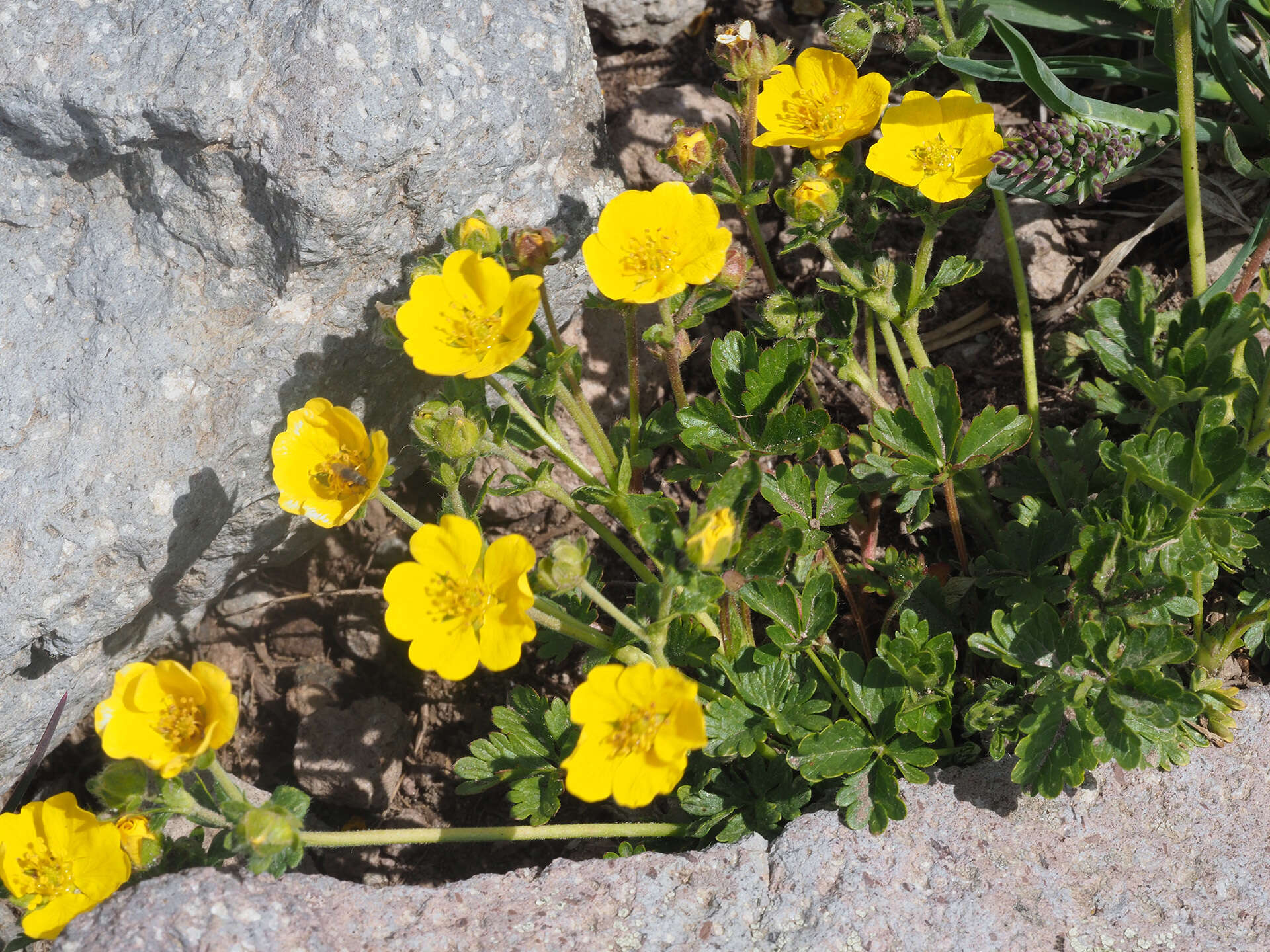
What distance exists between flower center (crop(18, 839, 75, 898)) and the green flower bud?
0.25m

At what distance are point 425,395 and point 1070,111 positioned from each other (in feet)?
7.98

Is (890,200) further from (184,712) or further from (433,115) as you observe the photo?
(184,712)

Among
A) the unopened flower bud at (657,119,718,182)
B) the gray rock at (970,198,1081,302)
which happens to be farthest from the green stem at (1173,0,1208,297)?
the unopened flower bud at (657,119,718,182)

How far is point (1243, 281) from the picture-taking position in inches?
137

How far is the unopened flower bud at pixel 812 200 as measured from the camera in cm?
313

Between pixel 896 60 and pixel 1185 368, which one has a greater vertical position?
pixel 896 60

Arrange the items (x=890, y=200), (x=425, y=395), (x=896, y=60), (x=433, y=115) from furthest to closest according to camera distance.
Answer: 1. (x=896, y=60)
2. (x=425, y=395)
3. (x=890, y=200)
4. (x=433, y=115)

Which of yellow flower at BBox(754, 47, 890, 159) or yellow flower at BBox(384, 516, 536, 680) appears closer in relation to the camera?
yellow flower at BBox(384, 516, 536, 680)

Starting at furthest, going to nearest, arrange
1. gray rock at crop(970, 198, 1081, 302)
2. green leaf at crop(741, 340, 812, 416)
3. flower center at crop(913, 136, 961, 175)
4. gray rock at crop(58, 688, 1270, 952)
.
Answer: gray rock at crop(970, 198, 1081, 302) → flower center at crop(913, 136, 961, 175) → green leaf at crop(741, 340, 812, 416) → gray rock at crop(58, 688, 1270, 952)

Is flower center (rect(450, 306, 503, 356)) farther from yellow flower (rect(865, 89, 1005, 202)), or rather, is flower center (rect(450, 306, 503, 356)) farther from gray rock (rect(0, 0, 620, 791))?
yellow flower (rect(865, 89, 1005, 202))

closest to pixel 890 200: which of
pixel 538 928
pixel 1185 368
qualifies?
pixel 1185 368

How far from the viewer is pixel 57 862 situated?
9.60 feet

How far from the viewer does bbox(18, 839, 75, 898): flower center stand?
2.86 m

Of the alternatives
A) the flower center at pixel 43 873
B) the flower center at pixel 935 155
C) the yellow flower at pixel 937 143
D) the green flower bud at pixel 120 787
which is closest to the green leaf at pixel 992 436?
the yellow flower at pixel 937 143
